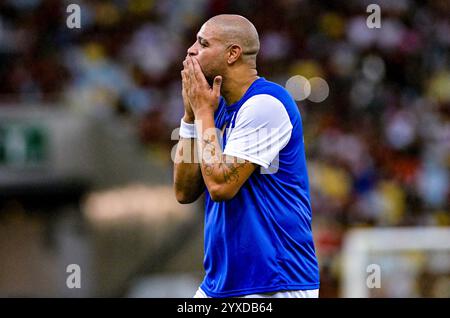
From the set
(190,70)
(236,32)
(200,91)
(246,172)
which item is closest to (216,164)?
(246,172)

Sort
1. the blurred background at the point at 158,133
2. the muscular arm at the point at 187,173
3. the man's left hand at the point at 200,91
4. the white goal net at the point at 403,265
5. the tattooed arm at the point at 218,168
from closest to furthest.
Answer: the tattooed arm at the point at 218,168
the man's left hand at the point at 200,91
the muscular arm at the point at 187,173
the white goal net at the point at 403,265
the blurred background at the point at 158,133

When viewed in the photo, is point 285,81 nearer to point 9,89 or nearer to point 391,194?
point 391,194

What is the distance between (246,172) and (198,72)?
1.76ft

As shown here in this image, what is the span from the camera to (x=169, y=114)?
49.2 ft

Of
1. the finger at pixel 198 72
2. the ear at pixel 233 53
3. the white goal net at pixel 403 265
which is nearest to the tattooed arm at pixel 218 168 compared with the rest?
the finger at pixel 198 72

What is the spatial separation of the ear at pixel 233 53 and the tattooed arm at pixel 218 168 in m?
0.32

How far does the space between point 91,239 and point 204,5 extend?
456 cm

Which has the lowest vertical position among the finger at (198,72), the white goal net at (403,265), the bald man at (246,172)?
the white goal net at (403,265)

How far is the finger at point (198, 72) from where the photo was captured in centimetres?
503

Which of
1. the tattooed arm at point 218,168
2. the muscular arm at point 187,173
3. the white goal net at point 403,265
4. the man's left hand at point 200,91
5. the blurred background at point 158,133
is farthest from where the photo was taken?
the blurred background at point 158,133

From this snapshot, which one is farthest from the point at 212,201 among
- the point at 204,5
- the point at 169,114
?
the point at 204,5

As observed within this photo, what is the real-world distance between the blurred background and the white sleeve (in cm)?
684

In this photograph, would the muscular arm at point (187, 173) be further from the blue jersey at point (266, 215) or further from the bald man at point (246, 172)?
the blue jersey at point (266, 215)

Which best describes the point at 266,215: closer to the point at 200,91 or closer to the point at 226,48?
the point at 200,91
